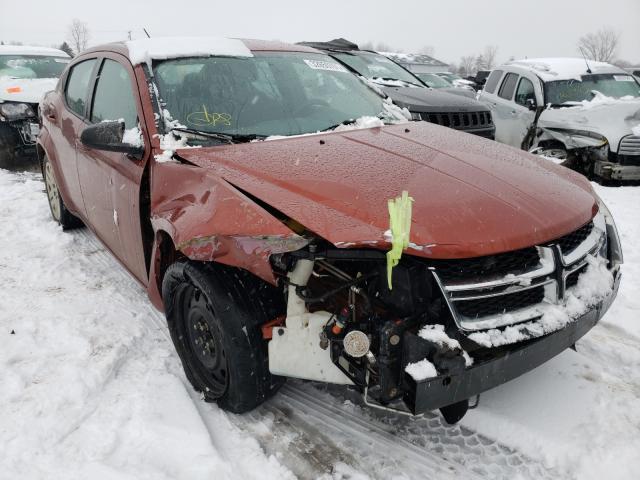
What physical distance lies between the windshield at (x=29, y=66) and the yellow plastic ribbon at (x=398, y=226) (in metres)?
9.29

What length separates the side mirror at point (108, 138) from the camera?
272 cm

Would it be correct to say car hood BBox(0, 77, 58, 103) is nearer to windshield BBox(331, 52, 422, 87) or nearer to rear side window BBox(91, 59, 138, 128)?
windshield BBox(331, 52, 422, 87)

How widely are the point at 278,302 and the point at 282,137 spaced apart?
102 cm

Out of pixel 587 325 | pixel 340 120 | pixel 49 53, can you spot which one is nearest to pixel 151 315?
pixel 340 120

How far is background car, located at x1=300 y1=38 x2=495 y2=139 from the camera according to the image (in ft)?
21.5

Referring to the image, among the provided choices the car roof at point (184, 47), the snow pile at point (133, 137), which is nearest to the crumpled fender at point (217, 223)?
the snow pile at point (133, 137)

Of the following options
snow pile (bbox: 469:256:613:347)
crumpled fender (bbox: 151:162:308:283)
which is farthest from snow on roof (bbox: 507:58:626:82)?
crumpled fender (bbox: 151:162:308:283)

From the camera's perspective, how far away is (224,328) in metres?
2.21

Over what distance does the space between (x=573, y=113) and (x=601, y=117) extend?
369 mm

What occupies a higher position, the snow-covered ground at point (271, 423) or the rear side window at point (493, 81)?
the rear side window at point (493, 81)

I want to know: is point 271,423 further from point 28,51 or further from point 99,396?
point 28,51

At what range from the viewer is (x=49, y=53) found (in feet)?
32.9

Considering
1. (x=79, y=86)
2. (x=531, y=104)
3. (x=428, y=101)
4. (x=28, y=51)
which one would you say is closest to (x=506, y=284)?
(x=79, y=86)

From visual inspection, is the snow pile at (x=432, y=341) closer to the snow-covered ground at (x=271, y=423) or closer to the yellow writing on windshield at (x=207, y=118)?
the snow-covered ground at (x=271, y=423)
